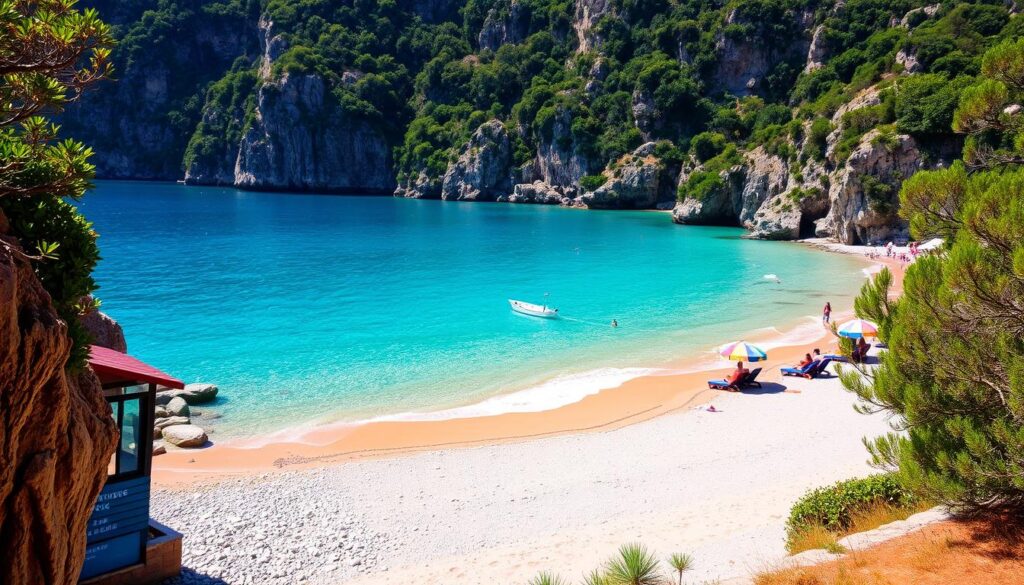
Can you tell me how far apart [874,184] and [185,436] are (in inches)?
2232

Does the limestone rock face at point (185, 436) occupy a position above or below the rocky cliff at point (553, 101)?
below

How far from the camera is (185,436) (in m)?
16.8

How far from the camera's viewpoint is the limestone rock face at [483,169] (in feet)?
387

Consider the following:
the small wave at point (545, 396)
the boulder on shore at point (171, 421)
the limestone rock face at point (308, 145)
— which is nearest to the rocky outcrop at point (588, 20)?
the limestone rock face at point (308, 145)

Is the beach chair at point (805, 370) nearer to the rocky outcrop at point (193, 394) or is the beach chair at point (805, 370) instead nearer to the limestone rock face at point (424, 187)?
the rocky outcrop at point (193, 394)

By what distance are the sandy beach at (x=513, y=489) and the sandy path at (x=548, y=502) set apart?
42mm

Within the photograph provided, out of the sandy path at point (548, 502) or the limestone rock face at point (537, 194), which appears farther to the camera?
the limestone rock face at point (537, 194)

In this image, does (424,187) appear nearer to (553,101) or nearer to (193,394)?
(553,101)

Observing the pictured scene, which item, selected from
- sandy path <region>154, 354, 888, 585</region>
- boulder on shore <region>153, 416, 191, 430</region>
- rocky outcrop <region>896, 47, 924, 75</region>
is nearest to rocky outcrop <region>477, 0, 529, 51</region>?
rocky outcrop <region>896, 47, 924, 75</region>

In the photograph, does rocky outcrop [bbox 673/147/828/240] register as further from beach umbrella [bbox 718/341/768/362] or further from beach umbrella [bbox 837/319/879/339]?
beach umbrella [bbox 718/341/768/362]

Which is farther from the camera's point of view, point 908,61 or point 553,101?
point 553,101

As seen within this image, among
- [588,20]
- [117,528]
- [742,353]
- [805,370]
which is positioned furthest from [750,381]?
[588,20]

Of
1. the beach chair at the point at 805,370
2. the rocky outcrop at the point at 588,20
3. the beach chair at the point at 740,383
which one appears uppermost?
the rocky outcrop at the point at 588,20

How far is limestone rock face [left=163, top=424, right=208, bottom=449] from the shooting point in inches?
658
